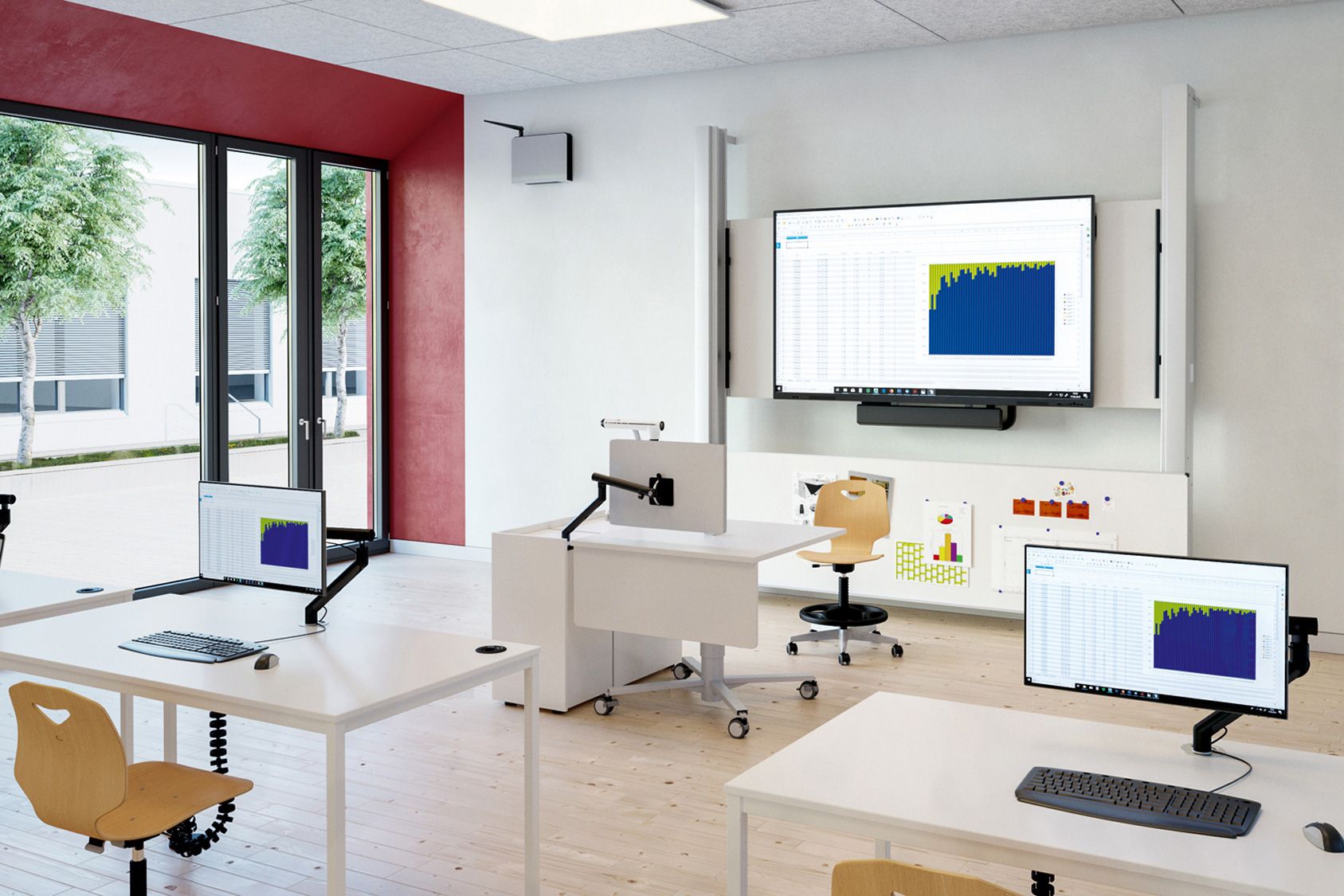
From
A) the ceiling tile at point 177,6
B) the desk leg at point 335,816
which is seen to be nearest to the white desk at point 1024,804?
the desk leg at point 335,816

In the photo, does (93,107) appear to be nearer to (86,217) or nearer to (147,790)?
(86,217)

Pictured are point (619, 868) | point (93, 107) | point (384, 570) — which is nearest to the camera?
point (619, 868)

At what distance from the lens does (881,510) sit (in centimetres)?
627

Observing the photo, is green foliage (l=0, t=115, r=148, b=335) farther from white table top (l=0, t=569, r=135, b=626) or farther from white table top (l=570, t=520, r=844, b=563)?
white table top (l=570, t=520, r=844, b=563)

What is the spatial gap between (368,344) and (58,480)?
2535 mm

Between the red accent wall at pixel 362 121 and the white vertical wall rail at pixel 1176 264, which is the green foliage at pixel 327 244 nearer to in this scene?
the red accent wall at pixel 362 121

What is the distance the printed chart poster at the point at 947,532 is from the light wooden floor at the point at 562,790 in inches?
19.8

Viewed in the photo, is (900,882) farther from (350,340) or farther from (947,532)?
(350,340)

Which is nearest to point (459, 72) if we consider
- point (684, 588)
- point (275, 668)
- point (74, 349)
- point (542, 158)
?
point (542, 158)

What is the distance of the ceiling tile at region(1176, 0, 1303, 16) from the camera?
5887 mm

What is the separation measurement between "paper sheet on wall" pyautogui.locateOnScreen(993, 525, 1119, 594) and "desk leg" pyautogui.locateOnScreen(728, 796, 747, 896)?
4.30 metres

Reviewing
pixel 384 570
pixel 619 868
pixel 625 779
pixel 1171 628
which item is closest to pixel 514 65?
pixel 384 570

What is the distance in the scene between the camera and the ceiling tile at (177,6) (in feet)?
19.3

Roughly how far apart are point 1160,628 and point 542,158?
620 centimetres
